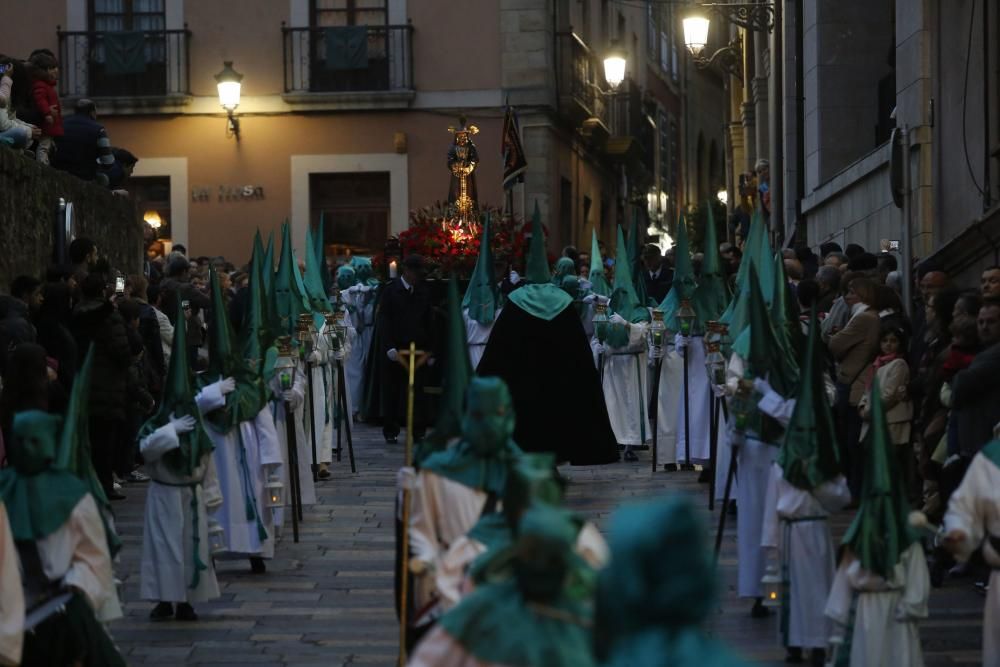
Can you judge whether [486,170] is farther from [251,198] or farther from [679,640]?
[679,640]

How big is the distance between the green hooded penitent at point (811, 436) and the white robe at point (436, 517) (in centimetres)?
262

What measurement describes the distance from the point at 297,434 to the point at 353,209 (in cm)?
1773

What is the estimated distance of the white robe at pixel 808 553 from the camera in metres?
9.83

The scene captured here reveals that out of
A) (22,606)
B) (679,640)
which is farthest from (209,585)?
(679,640)

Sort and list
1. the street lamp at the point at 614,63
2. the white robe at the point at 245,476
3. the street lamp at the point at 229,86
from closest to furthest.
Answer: the white robe at the point at 245,476
the street lamp at the point at 229,86
the street lamp at the point at 614,63

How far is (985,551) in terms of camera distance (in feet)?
27.1

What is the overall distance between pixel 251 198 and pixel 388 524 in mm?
18964

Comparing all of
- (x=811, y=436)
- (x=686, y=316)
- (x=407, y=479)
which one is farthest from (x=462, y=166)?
(x=407, y=479)

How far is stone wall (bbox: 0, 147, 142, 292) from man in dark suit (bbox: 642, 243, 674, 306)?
5402 mm

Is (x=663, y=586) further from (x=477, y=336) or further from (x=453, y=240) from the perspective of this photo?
(x=453, y=240)

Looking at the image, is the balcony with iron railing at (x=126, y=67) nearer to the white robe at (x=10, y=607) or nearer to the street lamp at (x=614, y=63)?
the street lamp at (x=614, y=63)

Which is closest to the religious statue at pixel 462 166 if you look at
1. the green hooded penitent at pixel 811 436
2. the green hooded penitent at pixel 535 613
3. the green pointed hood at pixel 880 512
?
the green hooded penitent at pixel 811 436

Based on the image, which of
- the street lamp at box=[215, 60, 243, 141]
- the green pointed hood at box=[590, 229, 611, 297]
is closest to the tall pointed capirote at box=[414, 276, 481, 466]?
the green pointed hood at box=[590, 229, 611, 297]

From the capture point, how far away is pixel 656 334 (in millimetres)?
18359
